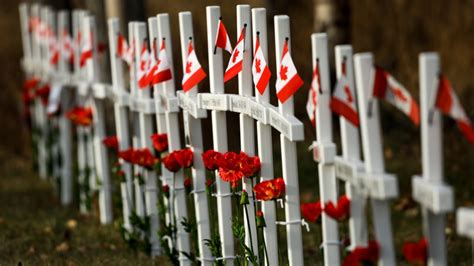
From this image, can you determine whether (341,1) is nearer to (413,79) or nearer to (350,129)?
(413,79)

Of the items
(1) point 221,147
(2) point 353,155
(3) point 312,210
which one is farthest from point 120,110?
(2) point 353,155

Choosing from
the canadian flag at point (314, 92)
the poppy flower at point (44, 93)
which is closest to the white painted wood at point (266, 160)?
the canadian flag at point (314, 92)

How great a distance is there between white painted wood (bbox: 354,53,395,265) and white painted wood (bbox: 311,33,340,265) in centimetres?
53

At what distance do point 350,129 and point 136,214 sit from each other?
388cm

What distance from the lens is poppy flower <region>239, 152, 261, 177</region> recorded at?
20.4 feet

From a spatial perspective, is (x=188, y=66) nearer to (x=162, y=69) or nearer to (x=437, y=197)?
(x=162, y=69)

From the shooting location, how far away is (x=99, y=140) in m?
10.4

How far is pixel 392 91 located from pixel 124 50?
4651mm

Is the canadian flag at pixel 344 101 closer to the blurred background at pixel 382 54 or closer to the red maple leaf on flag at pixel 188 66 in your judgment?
the red maple leaf on flag at pixel 188 66

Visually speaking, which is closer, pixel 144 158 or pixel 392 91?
pixel 392 91

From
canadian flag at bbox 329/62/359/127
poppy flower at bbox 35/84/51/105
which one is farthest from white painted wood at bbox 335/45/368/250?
poppy flower at bbox 35/84/51/105

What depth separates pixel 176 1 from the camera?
Result: 2277cm

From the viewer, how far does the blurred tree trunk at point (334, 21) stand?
15250 millimetres

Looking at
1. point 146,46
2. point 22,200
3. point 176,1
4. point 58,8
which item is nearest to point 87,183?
point 22,200
